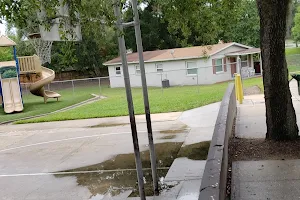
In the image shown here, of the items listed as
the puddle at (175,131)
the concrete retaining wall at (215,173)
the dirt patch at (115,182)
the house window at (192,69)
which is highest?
the house window at (192,69)

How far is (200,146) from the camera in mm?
9094

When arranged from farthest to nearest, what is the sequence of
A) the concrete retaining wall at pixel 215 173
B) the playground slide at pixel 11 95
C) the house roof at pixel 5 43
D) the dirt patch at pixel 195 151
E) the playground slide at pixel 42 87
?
1. the playground slide at pixel 42 87
2. the house roof at pixel 5 43
3. the playground slide at pixel 11 95
4. the dirt patch at pixel 195 151
5. the concrete retaining wall at pixel 215 173

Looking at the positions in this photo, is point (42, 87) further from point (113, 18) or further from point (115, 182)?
point (113, 18)

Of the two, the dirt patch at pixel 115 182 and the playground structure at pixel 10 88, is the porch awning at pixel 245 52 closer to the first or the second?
the playground structure at pixel 10 88

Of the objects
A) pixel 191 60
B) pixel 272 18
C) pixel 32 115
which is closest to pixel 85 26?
pixel 272 18

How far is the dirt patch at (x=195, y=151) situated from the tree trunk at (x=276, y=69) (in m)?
1.62

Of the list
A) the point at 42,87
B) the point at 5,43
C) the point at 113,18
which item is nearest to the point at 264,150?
the point at 113,18

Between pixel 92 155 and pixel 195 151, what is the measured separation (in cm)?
274

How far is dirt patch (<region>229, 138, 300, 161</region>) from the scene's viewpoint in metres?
6.88

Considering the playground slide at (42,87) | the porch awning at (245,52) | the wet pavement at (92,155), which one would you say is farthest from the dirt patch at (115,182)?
the porch awning at (245,52)

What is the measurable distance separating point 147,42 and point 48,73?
69.0 feet

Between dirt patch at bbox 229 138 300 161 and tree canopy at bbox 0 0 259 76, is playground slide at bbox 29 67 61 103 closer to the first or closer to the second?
tree canopy at bbox 0 0 259 76

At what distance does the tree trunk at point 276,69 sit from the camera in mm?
6930

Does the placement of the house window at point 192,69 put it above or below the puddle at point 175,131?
above
